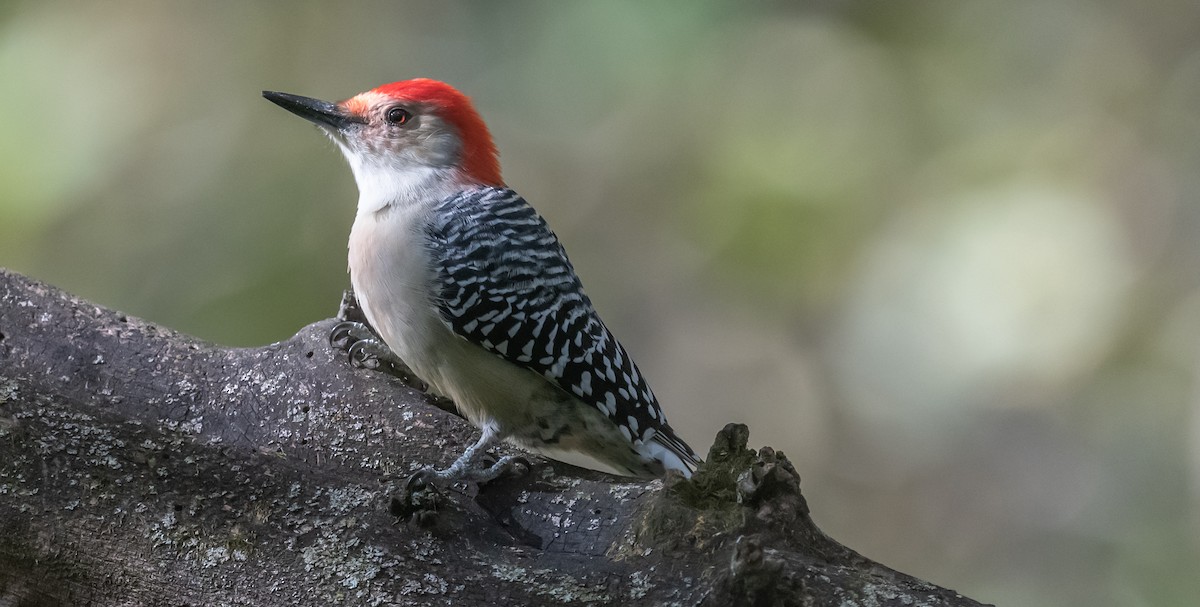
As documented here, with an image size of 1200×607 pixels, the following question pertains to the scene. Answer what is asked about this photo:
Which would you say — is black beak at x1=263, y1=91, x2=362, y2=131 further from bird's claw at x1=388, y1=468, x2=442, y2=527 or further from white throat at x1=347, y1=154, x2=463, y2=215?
bird's claw at x1=388, y1=468, x2=442, y2=527

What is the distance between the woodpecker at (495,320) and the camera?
352cm

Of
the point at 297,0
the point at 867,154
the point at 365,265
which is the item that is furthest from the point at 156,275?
the point at 867,154

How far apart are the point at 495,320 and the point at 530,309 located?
0.51ft

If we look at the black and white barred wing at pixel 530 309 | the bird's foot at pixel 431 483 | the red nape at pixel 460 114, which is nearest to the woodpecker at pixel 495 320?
the black and white barred wing at pixel 530 309

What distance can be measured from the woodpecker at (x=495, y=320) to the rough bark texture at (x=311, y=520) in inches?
21.7

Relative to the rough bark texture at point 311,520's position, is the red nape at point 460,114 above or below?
above

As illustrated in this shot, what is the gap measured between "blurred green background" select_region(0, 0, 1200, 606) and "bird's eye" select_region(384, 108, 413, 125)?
1.59 metres

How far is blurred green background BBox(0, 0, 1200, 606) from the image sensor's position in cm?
553

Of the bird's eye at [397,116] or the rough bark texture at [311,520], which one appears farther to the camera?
the bird's eye at [397,116]

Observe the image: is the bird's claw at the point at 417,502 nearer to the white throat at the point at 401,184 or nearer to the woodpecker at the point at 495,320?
the woodpecker at the point at 495,320

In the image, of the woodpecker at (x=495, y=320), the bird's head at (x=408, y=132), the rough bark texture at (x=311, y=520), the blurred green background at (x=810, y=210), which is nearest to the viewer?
the rough bark texture at (x=311, y=520)

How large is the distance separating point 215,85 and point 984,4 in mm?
4740

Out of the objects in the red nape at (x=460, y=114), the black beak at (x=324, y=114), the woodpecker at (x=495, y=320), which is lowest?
the woodpecker at (x=495, y=320)

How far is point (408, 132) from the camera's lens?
4145 mm
